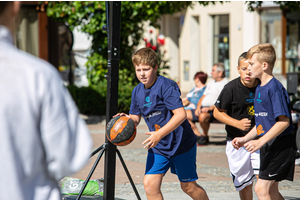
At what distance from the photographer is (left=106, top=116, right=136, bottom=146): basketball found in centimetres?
363

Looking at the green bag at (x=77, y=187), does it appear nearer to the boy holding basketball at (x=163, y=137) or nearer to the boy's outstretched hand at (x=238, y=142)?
the boy holding basketball at (x=163, y=137)

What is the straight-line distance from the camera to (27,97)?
1402 millimetres

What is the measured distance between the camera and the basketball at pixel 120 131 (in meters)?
3.63

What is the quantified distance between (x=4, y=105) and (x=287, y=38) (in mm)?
18913

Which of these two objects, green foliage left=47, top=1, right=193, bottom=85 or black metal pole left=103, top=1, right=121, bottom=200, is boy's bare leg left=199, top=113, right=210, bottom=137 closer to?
green foliage left=47, top=1, right=193, bottom=85

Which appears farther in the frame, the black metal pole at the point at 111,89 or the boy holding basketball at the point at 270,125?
the black metal pole at the point at 111,89

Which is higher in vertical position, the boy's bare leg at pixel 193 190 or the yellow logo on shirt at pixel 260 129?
the yellow logo on shirt at pixel 260 129

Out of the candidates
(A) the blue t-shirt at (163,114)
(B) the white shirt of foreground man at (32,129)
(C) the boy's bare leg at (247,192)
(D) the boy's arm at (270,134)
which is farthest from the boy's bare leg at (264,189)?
(B) the white shirt of foreground man at (32,129)

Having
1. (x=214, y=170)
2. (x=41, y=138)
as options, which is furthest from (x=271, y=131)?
Result: (x=214, y=170)

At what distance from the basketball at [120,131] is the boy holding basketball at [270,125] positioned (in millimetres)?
969

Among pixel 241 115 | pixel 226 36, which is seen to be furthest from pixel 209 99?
pixel 226 36

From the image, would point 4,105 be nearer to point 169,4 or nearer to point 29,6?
point 169,4

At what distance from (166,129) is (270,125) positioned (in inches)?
34.2

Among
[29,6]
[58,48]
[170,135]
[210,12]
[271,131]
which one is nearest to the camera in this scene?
[271,131]
